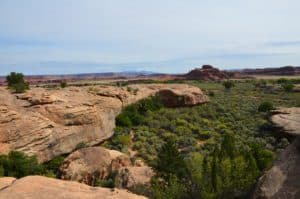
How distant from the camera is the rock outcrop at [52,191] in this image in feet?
21.5

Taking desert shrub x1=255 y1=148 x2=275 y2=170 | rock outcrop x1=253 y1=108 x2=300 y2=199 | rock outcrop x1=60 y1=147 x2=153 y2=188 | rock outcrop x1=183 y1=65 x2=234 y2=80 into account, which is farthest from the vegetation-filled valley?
rock outcrop x1=183 y1=65 x2=234 y2=80

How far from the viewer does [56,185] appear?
718 cm

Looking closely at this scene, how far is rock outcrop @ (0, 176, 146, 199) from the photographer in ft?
21.5

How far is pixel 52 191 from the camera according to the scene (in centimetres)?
677

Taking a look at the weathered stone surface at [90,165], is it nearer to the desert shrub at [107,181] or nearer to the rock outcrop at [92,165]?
the rock outcrop at [92,165]

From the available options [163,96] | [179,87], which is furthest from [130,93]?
[179,87]

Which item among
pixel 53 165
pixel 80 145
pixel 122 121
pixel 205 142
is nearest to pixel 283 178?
pixel 53 165

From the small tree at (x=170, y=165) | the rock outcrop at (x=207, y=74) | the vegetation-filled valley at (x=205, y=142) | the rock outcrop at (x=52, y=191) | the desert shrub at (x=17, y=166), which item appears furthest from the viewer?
the rock outcrop at (x=207, y=74)

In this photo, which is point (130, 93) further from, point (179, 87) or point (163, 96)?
point (179, 87)

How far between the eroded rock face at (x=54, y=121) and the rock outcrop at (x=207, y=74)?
318 feet

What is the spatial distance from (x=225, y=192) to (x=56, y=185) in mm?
7374

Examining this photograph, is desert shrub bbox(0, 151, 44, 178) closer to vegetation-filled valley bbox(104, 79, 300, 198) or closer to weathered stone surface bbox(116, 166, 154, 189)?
weathered stone surface bbox(116, 166, 154, 189)

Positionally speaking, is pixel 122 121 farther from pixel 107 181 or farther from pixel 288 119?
pixel 107 181

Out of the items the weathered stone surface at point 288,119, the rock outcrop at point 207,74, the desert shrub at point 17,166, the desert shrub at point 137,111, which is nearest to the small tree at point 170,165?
the desert shrub at point 17,166
